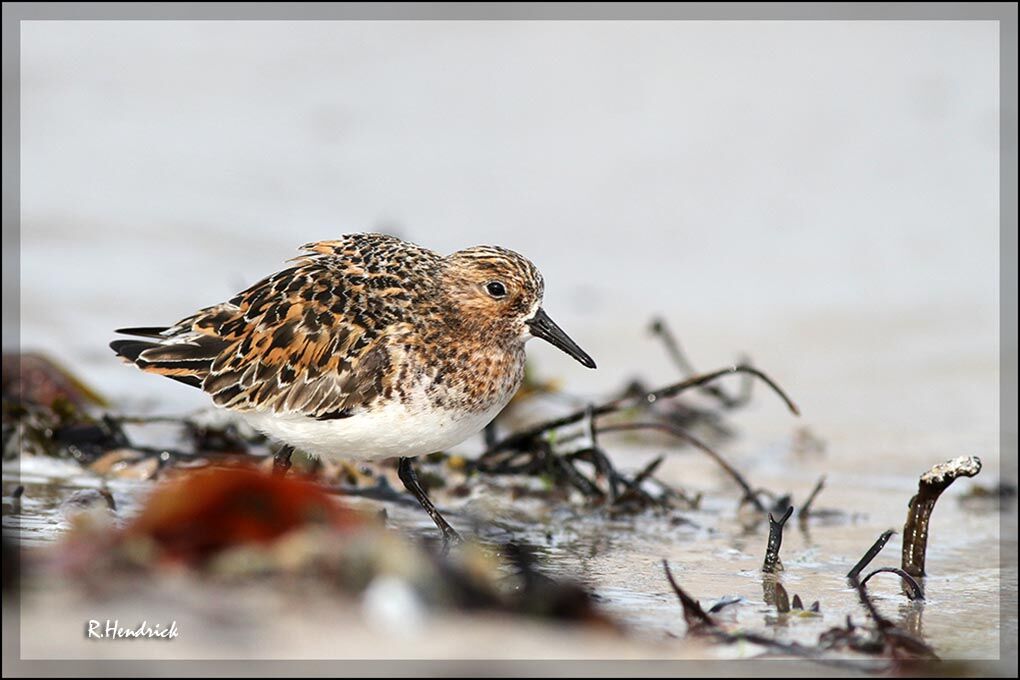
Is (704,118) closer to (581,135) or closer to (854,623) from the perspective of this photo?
(581,135)

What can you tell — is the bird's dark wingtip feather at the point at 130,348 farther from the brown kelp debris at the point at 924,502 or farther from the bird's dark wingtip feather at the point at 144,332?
the brown kelp debris at the point at 924,502

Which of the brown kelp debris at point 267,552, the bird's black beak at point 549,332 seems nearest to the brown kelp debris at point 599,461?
the bird's black beak at point 549,332

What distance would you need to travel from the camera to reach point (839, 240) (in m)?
8.82

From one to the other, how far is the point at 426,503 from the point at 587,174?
501cm

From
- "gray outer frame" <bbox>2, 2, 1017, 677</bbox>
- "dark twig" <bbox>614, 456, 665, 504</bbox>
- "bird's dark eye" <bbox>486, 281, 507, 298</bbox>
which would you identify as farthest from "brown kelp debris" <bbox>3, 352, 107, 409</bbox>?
"dark twig" <bbox>614, 456, 665, 504</bbox>

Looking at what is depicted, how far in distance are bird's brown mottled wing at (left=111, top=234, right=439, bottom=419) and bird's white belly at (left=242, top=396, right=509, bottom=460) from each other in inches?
1.6

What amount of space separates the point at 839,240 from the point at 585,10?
258 centimetres

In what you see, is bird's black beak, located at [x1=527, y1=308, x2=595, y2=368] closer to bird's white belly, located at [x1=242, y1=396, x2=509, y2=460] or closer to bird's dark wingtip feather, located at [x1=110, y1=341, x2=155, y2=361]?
bird's white belly, located at [x1=242, y1=396, x2=509, y2=460]

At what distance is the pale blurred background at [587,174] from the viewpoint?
805cm

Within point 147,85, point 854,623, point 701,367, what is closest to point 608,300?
point 701,367

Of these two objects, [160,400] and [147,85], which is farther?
[147,85]

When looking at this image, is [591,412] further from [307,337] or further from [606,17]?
[606,17]

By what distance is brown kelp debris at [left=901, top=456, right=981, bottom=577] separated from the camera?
3.70 m

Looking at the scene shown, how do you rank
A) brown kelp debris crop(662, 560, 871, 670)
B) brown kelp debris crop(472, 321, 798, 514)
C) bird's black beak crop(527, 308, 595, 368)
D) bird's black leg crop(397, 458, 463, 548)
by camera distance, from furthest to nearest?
brown kelp debris crop(472, 321, 798, 514) < bird's black beak crop(527, 308, 595, 368) < bird's black leg crop(397, 458, 463, 548) < brown kelp debris crop(662, 560, 871, 670)
